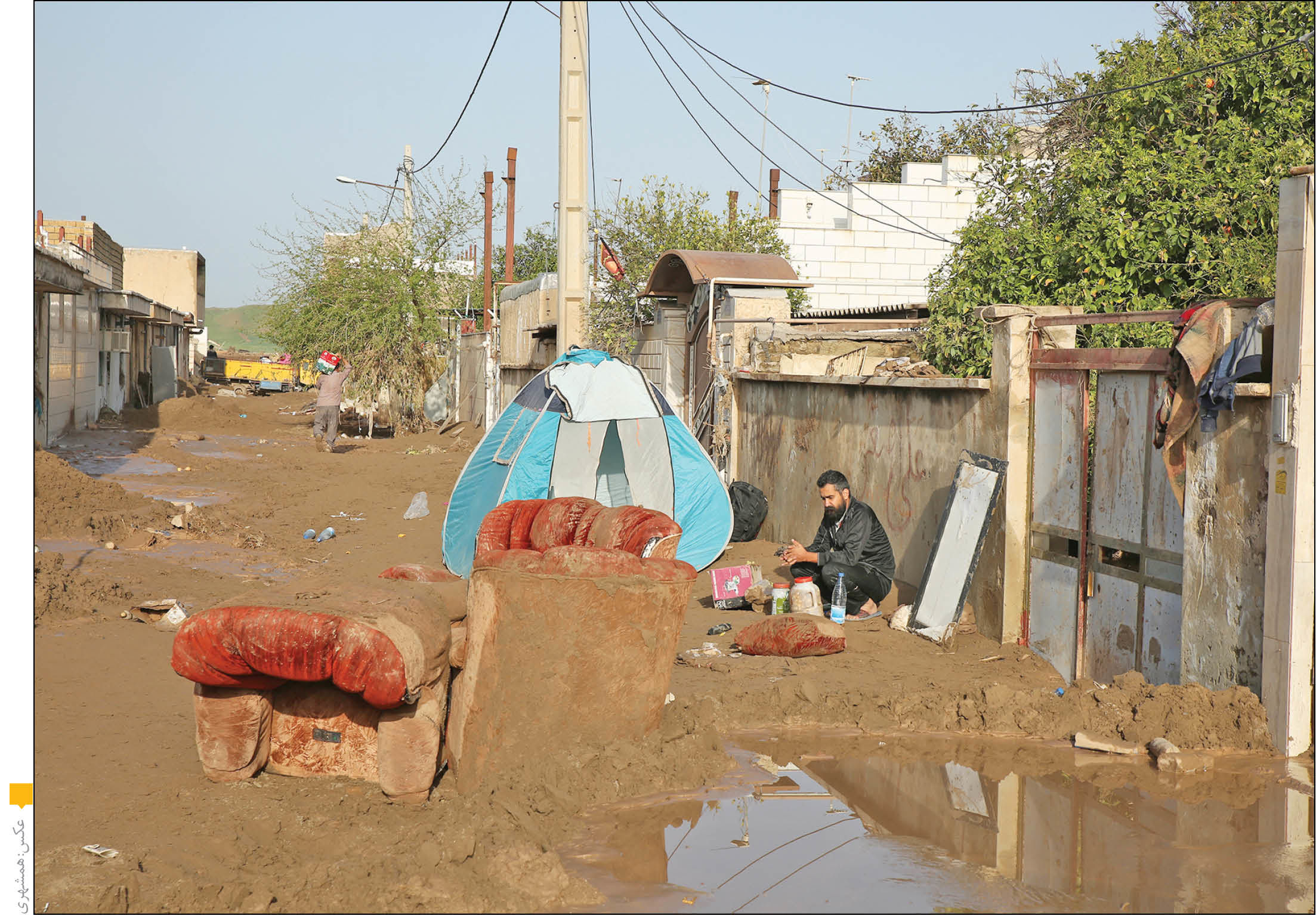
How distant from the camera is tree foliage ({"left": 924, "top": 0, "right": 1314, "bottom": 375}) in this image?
26.0 feet

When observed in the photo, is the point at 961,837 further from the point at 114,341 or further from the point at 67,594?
the point at 114,341

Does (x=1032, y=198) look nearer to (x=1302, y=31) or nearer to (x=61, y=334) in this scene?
(x=1302, y=31)

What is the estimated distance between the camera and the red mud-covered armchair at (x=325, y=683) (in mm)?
4086

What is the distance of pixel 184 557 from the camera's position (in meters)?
9.88

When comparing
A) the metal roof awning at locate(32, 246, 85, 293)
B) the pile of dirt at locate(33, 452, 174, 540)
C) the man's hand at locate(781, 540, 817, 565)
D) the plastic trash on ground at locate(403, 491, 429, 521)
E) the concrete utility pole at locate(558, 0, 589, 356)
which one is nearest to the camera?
the man's hand at locate(781, 540, 817, 565)

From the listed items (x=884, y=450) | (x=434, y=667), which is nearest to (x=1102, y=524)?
(x=884, y=450)

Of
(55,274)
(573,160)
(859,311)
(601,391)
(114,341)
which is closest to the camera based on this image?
(601,391)

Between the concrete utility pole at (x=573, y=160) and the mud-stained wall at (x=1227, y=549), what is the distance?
956 centimetres

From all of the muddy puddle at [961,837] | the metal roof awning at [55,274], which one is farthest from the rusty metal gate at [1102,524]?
the metal roof awning at [55,274]

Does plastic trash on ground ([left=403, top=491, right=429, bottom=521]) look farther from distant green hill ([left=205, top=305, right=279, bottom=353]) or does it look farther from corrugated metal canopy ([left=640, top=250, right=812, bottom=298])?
distant green hill ([left=205, top=305, right=279, bottom=353])

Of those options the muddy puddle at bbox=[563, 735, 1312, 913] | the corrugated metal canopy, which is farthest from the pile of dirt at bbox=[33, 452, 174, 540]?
the muddy puddle at bbox=[563, 735, 1312, 913]

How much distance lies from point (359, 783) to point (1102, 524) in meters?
4.38

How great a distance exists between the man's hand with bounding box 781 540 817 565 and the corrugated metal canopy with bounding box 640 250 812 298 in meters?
5.38

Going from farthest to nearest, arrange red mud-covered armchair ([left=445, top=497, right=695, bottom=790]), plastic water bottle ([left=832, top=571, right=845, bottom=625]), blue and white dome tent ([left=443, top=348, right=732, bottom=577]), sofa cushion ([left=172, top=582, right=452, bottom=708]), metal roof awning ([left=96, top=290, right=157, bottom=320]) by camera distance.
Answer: metal roof awning ([left=96, top=290, right=157, bottom=320])
blue and white dome tent ([left=443, top=348, right=732, bottom=577])
plastic water bottle ([left=832, top=571, right=845, bottom=625])
red mud-covered armchair ([left=445, top=497, right=695, bottom=790])
sofa cushion ([left=172, top=582, right=452, bottom=708])
